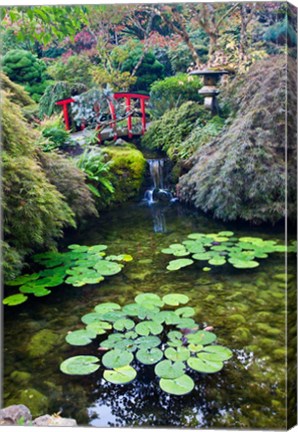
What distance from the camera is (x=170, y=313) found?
2.41m

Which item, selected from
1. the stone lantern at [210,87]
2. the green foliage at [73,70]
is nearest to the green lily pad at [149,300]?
the stone lantern at [210,87]

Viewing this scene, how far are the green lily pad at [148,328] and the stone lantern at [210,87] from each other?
3.74 feet

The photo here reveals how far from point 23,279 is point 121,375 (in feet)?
2.72

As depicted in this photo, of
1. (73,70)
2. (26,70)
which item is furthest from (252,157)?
(26,70)

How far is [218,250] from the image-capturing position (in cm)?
253

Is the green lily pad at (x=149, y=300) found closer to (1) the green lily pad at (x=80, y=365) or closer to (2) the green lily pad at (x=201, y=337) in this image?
(2) the green lily pad at (x=201, y=337)

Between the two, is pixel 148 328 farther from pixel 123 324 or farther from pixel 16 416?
pixel 16 416

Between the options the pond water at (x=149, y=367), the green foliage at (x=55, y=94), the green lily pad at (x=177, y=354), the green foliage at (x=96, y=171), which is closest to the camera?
the pond water at (x=149, y=367)

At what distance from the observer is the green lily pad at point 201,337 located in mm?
2307

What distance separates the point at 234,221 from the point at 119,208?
2.13 ft

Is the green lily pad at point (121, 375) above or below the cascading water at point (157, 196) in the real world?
below

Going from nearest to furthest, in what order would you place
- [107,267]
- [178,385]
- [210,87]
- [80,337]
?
[178,385]
[80,337]
[210,87]
[107,267]

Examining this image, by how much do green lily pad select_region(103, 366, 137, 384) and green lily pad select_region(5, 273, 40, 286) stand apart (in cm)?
74

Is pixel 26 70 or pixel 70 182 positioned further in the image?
pixel 70 182
